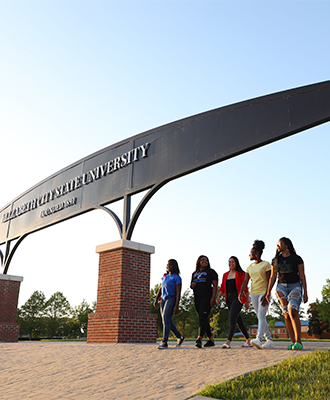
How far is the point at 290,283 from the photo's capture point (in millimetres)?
5996

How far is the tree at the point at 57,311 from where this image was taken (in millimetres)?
47312

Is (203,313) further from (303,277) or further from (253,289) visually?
(303,277)

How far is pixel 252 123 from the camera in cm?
904

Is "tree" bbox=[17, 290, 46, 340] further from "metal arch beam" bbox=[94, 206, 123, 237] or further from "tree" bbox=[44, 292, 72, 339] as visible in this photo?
"metal arch beam" bbox=[94, 206, 123, 237]

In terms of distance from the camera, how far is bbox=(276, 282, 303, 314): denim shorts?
5875 millimetres

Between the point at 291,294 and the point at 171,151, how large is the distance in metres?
5.79

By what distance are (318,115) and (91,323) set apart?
7.89 meters

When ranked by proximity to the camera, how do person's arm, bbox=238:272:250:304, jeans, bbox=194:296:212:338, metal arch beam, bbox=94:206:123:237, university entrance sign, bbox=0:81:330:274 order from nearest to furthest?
1. person's arm, bbox=238:272:250:304
2. jeans, bbox=194:296:212:338
3. university entrance sign, bbox=0:81:330:274
4. metal arch beam, bbox=94:206:123:237

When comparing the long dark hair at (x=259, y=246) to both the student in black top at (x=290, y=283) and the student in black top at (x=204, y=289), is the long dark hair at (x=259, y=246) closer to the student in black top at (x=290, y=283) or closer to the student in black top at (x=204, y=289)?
the student in black top at (x=290, y=283)

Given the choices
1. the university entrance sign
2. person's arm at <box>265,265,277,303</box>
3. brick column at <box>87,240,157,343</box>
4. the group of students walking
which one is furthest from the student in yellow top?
brick column at <box>87,240,157,343</box>

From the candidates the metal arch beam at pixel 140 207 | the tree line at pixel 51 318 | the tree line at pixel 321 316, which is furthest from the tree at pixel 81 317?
the metal arch beam at pixel 140 207

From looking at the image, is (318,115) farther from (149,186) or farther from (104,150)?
(104,150)

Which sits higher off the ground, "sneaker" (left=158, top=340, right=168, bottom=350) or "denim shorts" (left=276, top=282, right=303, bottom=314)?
"denim shorts" (left=276, top=282, right=303, bottom=314)

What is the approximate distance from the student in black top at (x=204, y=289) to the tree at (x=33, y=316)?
1753 inches
